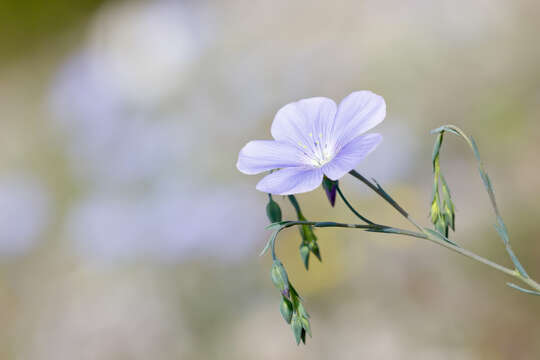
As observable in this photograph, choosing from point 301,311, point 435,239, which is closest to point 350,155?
point 435,239

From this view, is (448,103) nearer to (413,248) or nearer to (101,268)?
(413,248)

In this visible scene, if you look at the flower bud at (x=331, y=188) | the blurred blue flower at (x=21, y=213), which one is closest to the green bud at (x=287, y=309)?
the flower bud at (x=331, y=188)

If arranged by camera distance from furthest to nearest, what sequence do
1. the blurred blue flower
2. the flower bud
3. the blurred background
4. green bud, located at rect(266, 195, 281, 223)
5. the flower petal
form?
the blurred blue flower → the blurred background → green bud, located at rect(266, 195, 281, 223) → the flower petal → the flower bud

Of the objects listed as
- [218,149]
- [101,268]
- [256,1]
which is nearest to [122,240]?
[101,268]

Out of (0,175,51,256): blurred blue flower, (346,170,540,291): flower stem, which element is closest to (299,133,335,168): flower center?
(346,170,540,291): flower stem

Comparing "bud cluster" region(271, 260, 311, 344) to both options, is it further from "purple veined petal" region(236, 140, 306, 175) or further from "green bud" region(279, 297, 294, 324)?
"purple veined petal" region(236, 140, 306, 175)

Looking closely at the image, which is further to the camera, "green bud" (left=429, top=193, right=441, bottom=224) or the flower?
"green bud" (left=429, top=193, right=441, bottom=224)

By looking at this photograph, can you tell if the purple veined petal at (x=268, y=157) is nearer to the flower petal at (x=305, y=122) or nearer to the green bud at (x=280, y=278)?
the flower petal at (x=305, y=122)
